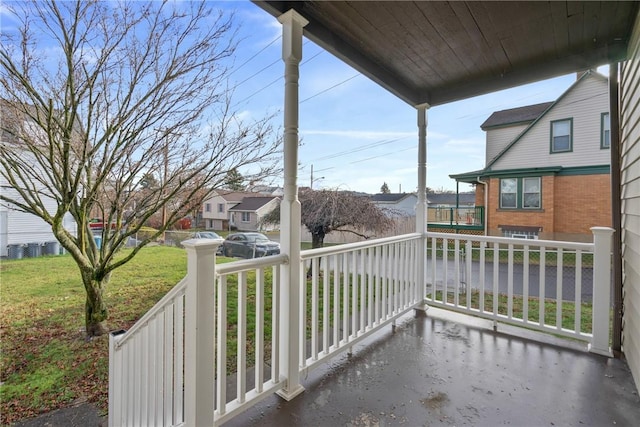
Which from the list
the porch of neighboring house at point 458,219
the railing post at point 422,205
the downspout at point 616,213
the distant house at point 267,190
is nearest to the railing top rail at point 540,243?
the downspout at point 616,213

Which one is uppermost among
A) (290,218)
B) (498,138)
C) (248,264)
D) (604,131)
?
(498,138)

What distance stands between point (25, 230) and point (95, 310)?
39.7 inches

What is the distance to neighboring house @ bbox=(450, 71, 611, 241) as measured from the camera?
728 centimetres

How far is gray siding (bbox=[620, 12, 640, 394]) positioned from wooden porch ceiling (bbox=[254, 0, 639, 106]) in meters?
0.28

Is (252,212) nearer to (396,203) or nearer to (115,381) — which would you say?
(115,381)

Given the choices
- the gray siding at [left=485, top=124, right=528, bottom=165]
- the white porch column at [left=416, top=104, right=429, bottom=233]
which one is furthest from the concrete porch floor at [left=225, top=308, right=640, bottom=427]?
the gray siding at [left=485, top=124, right=528, bottom=165]

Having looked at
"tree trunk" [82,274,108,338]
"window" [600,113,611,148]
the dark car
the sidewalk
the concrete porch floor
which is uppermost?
"window" [600,113,611,148]

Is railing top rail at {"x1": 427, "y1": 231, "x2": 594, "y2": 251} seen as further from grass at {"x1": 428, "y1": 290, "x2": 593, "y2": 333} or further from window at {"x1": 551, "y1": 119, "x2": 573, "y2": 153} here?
window at {"x1": 551, "y1": 119, "x2": 573, "y2": 153}

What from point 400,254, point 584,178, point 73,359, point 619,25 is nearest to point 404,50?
point 619,25

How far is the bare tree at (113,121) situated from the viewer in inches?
84.2

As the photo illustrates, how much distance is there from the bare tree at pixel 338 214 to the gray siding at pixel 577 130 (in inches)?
261

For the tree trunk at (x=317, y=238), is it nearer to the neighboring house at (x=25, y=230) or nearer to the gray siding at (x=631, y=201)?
the neighboring house at (x=25, y=230)

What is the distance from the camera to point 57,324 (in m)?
2.95

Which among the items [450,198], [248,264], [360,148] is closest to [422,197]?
[360,148]
